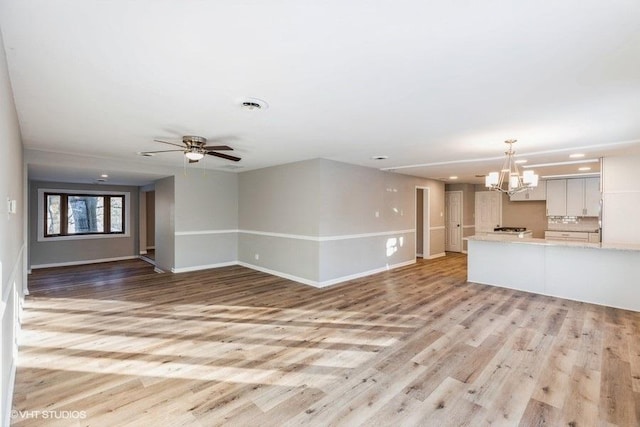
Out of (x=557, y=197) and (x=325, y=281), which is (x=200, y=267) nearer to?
(x=325, y=281)

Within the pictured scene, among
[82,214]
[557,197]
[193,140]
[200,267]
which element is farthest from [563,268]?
[82,214]

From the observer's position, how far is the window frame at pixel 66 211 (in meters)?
7.54

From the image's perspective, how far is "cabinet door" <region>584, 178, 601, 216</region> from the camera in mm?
7028

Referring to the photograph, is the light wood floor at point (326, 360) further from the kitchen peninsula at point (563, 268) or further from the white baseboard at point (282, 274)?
the white baseboard at point (282, 274)

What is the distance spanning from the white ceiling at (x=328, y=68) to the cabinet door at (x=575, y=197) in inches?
162

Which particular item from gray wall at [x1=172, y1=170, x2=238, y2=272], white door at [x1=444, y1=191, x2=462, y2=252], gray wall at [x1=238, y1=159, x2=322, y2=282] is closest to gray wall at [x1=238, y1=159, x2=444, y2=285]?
gray wall at [x1=238, y1=159, x2=322, y2=282]

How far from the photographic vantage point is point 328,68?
204 cm

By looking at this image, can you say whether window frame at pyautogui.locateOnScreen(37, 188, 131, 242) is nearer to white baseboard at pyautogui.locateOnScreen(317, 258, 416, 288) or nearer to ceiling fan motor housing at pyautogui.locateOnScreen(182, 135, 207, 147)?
ceiling fan motor housing at pyautogui.locateOnScreen(182, 135, 207, 147)

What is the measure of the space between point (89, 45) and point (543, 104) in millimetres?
3529

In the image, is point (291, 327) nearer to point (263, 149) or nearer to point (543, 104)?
point (263, 149)

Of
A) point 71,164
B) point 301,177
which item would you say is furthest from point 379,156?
point 71,164

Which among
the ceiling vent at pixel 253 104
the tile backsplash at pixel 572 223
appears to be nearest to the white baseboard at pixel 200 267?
the ceiling vent at pixel 253 104

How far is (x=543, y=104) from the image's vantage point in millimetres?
2684

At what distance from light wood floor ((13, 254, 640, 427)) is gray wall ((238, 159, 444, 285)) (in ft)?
3.50
